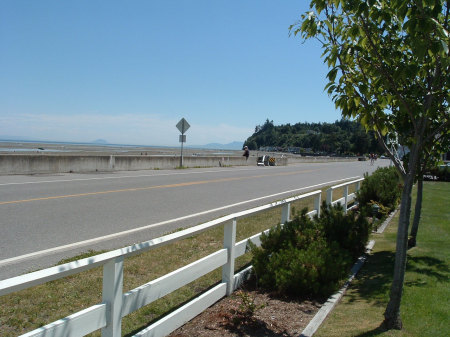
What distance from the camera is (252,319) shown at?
4551 mm

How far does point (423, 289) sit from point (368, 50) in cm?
334

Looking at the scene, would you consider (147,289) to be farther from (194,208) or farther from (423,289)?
(194,208)

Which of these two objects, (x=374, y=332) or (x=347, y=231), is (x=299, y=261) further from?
(x=347, y=231)

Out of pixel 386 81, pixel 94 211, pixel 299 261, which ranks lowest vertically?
pixel 94 211

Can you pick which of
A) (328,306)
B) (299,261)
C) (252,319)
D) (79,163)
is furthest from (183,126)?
(252,319)

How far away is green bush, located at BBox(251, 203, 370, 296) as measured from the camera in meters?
5.32

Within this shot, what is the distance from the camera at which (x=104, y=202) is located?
1177 centimetres

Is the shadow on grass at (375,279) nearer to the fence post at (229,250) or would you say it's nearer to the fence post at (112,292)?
the fence post at (229,250)

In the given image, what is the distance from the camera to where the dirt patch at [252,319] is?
4.29 metres

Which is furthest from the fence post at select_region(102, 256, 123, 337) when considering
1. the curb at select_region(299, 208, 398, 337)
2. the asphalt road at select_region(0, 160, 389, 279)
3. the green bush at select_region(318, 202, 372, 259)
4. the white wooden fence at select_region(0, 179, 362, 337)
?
the green bush at select_region(318, 202, 372, 259)

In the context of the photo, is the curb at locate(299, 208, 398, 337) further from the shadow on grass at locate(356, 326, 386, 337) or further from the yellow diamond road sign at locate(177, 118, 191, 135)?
the yellow diamond road sign at locate(177, 118, 191, 135)

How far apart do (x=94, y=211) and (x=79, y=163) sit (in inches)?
472

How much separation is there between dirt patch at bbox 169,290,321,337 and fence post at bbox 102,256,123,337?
1.01 meters

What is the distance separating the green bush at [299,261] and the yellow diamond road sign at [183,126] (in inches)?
906
